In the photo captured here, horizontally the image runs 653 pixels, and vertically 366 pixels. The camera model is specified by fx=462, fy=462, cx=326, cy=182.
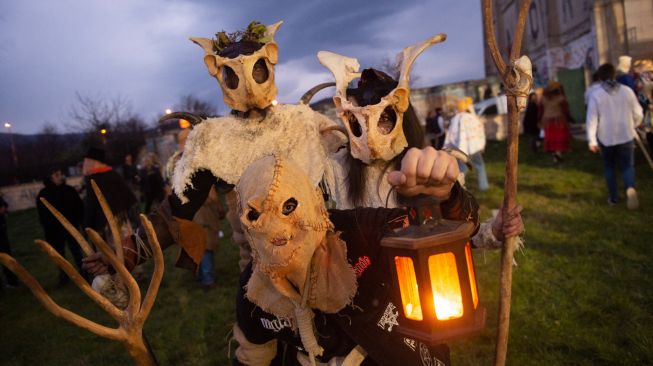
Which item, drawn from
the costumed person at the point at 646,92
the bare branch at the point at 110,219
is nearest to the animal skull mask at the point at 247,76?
the bare branch at the point at 110,219

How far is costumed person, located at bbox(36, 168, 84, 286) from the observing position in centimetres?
693

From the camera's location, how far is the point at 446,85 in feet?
91.4

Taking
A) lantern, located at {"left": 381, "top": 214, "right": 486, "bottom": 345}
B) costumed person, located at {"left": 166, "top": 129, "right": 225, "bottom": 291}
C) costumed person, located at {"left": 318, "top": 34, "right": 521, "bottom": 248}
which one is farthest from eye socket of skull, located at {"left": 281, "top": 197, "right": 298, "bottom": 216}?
costumed person, located at {"left": 166, "top": 129, "right": 225, "bottom": 291}

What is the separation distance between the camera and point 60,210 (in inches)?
272

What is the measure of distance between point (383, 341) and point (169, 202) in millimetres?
1400

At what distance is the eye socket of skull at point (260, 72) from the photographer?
2646mm

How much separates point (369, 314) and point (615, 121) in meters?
5.56

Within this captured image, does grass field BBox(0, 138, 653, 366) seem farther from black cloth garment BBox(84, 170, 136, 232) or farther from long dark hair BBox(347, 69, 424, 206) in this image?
black cloth garment BBox(84, 170, 136, 232)

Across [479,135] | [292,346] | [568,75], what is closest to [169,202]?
[292,346]

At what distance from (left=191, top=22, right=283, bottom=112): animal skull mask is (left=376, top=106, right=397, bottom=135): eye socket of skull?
2.27 feet

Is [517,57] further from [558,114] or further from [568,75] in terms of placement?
[568,75]

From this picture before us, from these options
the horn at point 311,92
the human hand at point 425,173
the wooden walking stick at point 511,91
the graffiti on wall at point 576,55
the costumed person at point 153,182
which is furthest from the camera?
the graffiti on wall at point 576,55

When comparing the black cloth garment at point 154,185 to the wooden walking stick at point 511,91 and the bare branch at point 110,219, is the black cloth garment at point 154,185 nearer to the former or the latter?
the bare branch at point 110,219

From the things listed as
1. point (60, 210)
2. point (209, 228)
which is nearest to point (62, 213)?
point (60, 210)
